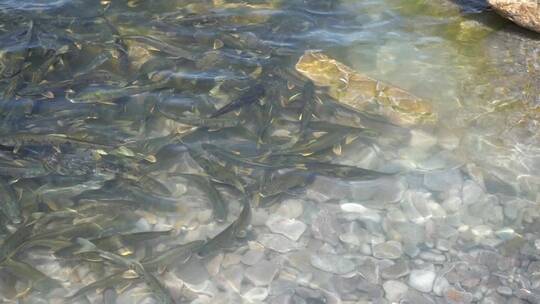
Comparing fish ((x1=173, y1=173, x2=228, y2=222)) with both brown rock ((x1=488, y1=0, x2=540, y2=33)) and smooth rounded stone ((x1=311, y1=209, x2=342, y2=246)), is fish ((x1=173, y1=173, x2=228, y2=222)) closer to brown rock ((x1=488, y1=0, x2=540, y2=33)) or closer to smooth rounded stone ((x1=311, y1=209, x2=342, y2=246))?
smooth rounded stone ((x1=311, y1=209, x2=342, y2=246))

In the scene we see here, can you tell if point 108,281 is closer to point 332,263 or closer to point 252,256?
point 252,256

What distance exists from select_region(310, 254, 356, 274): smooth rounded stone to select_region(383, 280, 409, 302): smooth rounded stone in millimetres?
309

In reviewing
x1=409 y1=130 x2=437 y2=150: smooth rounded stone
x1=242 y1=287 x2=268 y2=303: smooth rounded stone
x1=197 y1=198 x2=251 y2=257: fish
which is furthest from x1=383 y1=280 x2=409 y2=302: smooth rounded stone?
x1=409 y1=130 x2=437 y2=150: smooth rounded stone

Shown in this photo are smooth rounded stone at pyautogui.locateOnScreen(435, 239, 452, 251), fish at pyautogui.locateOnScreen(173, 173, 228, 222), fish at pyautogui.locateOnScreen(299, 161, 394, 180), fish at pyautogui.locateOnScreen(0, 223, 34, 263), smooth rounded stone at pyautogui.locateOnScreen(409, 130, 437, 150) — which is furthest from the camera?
smooth rounded stone at pyautogui.locateOnScreen(409, 130, 437, 150)

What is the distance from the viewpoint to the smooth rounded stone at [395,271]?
14.9 ft

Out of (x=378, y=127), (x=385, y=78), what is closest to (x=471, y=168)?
(x=378, y=127)

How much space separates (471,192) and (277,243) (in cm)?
188

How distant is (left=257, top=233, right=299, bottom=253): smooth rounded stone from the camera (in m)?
4.80

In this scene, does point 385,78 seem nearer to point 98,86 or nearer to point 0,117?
point 98,86

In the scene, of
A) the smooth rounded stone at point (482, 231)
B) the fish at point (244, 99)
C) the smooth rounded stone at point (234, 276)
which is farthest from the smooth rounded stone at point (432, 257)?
the fish at point (244, 99)

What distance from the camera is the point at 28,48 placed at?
7.02 m

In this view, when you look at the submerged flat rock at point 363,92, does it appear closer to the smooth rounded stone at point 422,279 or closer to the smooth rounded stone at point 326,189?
the smooth rounded stone at point 326,189

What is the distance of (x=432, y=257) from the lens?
470cm

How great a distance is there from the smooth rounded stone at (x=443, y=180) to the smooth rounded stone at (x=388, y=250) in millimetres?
813
